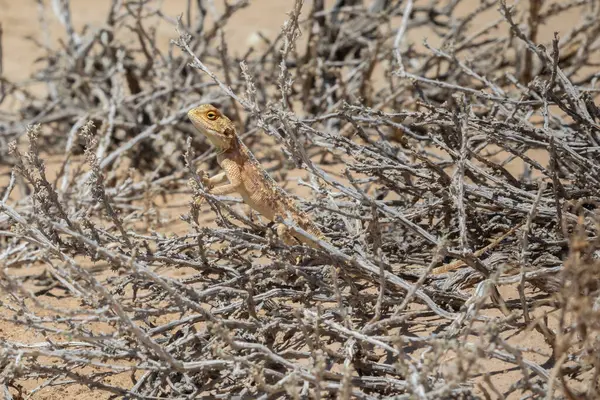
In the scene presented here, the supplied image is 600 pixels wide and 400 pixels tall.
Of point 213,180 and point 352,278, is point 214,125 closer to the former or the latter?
point 213,180

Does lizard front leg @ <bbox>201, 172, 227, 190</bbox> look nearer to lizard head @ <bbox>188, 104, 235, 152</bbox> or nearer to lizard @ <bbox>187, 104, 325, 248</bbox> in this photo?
lizard @ <bbox>187, 104, 325, 248</bbox>

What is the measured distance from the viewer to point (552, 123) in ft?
15.4

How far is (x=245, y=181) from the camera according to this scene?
3443mm

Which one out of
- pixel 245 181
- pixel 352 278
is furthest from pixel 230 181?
pixel 352 278

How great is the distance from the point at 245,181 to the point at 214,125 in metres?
0.30

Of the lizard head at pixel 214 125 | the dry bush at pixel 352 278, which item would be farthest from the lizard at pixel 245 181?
the dry bush at pixel 352 278

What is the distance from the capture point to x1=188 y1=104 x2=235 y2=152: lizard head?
3.55 m

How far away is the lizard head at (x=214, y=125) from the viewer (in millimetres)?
3547

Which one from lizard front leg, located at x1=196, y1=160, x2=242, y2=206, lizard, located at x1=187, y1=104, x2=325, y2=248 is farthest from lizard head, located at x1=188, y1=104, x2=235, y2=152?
lizard front leg, located at x1=196, y1=160, x2=242, y2=206

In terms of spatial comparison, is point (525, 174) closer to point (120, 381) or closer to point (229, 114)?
point (120, 381)

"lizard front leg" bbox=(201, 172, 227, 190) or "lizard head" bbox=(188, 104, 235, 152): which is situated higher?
"lizard head" bbox=(188, 104, 235, 152)

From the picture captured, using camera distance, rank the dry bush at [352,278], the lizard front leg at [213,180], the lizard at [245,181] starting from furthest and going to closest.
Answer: the lizard front leg at [213,180], the lizard at [245,181], the dry bush at [352,278]

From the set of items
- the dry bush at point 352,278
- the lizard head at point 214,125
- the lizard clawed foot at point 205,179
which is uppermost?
the lizard head at point 214,125

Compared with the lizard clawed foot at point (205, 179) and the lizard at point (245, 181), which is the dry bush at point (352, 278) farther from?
the lizard clawed foot at point (205, 179)
